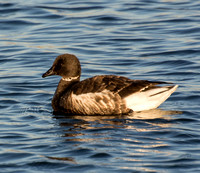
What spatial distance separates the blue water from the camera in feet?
27.9

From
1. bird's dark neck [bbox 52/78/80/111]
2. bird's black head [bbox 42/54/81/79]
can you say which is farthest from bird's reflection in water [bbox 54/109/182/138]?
bird's black head [bbox 42/54/81/79]

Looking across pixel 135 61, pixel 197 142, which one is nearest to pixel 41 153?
pixel 197 142

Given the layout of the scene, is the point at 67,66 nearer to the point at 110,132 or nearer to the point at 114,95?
the point at 114,95

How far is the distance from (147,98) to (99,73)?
11.1ft

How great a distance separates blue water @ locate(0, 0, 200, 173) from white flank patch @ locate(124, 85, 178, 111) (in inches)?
8.4

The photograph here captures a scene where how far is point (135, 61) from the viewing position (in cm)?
1532

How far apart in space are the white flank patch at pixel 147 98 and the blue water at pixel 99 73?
0.70ft

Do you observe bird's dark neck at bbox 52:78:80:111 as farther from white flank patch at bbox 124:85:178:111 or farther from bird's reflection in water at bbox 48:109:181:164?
white flank patch at bbox 124:85:178:111

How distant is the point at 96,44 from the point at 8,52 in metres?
2.72

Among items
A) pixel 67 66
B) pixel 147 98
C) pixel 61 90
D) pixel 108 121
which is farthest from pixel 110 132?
pixel 67 66

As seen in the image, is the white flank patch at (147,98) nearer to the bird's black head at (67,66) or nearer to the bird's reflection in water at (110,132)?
the bird's reflection in water at (110,132)

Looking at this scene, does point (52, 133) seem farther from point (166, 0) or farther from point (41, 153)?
point (166, 0)

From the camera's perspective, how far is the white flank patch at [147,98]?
11.1m

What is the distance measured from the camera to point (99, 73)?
14352 millimetres
